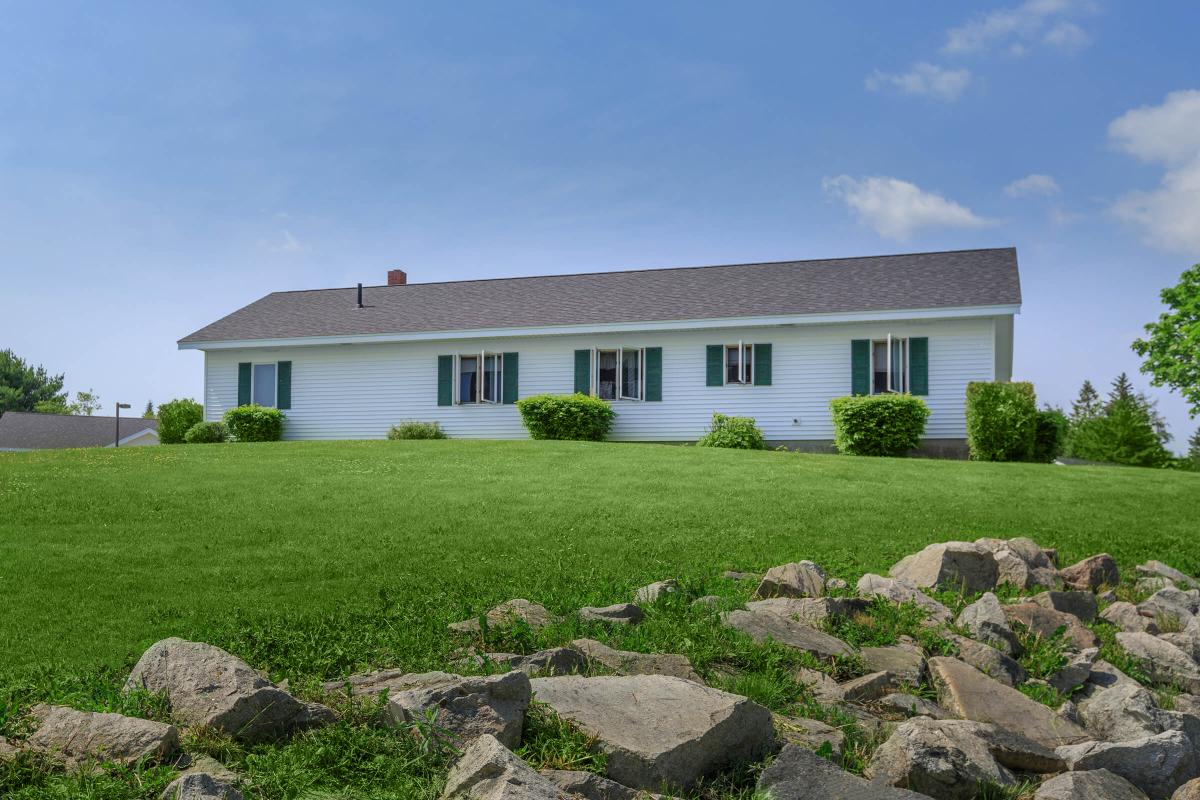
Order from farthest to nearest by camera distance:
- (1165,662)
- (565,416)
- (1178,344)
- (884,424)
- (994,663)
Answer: (1178,344) → (565,416) → (884,424) → (1165,662) → (994,663)

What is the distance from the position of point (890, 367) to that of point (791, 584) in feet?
53.6

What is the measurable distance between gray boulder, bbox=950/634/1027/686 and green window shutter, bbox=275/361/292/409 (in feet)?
75.7

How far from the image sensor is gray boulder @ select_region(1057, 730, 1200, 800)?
4.36 m

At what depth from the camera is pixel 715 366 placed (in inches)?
902

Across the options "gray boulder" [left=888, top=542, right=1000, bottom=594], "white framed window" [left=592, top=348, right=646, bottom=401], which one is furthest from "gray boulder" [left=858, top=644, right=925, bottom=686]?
"white framed window" [left=592, top=348, right=646, bottom=401]

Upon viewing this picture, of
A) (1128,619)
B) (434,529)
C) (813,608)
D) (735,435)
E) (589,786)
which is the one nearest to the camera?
(589,786)

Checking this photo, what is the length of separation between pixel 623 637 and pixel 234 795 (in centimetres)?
254

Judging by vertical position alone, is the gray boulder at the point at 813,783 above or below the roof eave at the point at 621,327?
below

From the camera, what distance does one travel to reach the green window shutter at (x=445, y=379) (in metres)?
24.7

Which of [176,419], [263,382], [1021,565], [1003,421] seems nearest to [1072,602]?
[1021,565]

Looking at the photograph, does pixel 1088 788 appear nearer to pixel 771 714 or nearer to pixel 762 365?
pixel 771 714

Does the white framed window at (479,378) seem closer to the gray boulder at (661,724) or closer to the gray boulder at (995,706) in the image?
the gray boulder at (995,706)

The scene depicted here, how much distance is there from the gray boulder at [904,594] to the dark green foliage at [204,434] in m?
21.2

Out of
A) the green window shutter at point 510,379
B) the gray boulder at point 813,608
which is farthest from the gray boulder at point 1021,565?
the green window shutter at point 510,379
